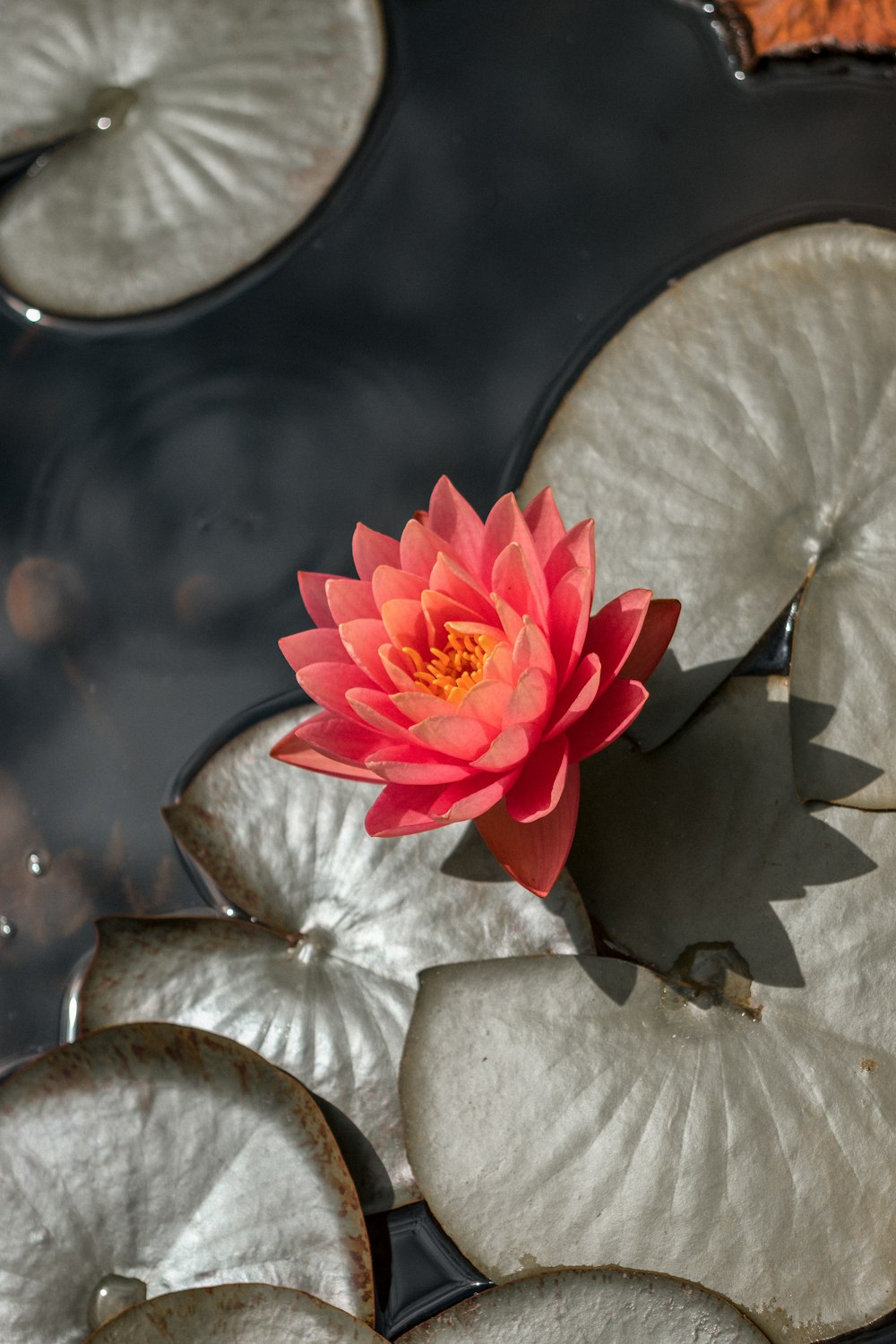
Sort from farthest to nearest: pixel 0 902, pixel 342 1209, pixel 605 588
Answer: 1. pixel 0 902
2. pixel 605 588
3. pixel 342 1209

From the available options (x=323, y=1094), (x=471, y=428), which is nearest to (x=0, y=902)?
(x=323, y=1094)

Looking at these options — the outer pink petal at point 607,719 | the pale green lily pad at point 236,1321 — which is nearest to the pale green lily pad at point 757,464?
the outer pink petal at point 607,719

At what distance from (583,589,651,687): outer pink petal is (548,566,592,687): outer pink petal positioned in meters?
0.05

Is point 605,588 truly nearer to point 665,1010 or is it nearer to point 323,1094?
point 665,1010

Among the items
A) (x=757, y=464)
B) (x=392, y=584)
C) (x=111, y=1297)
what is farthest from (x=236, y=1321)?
(x=757, y=464)

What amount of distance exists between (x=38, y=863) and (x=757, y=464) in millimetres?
1717

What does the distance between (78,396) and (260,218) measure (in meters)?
0.64

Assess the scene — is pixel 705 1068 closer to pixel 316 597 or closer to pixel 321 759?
pixel 321 759

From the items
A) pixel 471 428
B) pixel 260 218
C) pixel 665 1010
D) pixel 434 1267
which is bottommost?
pixel 434 1267

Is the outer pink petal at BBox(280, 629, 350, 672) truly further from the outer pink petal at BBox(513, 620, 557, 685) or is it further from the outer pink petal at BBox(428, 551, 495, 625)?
the outer pink petal at BBox(513, 620, 557, 685)

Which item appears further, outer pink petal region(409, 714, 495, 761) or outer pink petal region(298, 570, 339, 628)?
outer pink petal region(298, 570, 339, 628)

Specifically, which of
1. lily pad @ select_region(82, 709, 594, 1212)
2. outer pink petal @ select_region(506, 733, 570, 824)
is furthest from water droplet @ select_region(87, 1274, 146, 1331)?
outer pink petal @ select_region(506, 733, 570, 824)

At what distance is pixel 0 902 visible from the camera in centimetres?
214

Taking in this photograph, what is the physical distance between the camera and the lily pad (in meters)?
1.77
